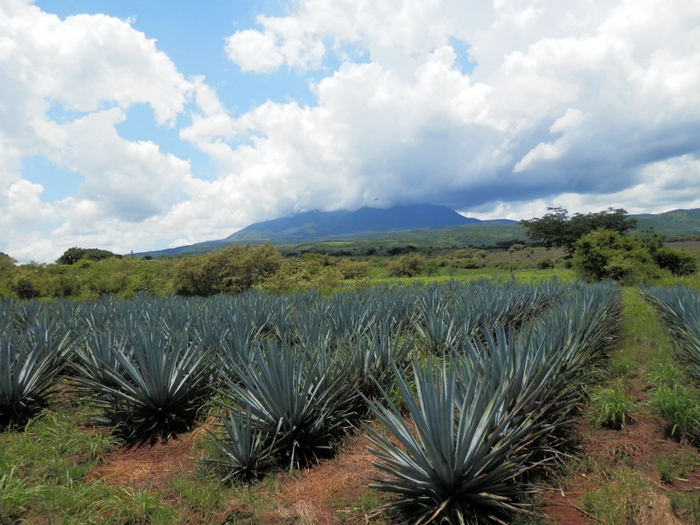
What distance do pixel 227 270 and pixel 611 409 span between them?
22771 millimetres

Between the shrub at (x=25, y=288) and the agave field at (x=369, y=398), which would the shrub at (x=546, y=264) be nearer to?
the agave field at (x=369, y=398)

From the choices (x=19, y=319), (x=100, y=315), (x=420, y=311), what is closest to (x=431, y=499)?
(x=420, y=311)

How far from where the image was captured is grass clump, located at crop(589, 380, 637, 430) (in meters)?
4.05

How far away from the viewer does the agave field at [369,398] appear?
266cm

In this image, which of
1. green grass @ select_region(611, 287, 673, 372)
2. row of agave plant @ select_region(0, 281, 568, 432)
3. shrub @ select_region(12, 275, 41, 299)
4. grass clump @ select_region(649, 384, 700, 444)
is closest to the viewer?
grass clump @ select_region(649, 384, 700, 444)

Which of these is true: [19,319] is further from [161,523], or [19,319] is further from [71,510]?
[161,523]

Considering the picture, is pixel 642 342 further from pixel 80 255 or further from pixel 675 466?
pixel 80 255

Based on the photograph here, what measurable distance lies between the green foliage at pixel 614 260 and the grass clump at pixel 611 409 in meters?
20.3

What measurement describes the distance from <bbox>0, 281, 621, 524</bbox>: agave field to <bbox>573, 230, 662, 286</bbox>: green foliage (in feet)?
59.7

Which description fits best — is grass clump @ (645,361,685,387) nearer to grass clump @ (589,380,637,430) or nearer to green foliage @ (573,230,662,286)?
grass clump @ (589,380,637,430)

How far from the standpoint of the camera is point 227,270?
24.8 m

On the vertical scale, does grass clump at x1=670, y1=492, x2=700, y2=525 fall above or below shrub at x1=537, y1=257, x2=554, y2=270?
above

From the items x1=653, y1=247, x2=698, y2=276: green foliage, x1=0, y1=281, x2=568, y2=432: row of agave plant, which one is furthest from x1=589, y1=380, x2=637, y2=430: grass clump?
x1=653, y1=247, x2=698, y2=276: green foliage

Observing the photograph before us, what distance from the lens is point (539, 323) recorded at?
5.29 meters
